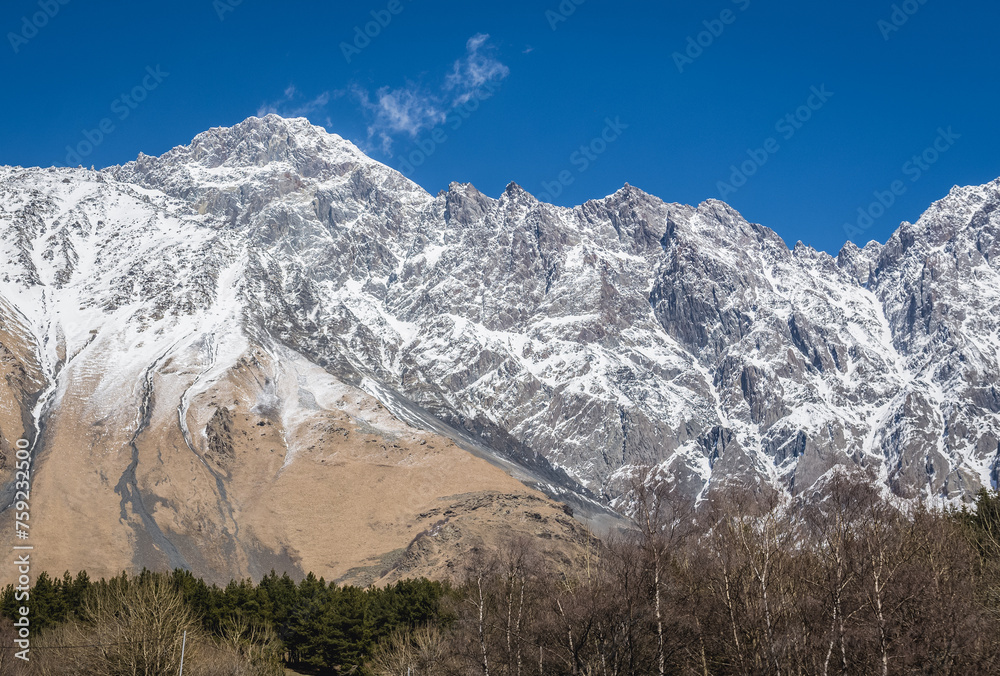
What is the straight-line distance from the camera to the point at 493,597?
56594mm

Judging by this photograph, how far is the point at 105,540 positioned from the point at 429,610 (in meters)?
107

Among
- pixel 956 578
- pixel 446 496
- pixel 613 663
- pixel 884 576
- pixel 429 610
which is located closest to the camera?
pixel 884 576

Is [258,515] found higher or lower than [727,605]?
higher

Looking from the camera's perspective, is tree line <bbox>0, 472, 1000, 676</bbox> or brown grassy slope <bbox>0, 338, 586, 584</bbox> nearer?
tree line <bbox>0, 472, 1000, 676</bbox>

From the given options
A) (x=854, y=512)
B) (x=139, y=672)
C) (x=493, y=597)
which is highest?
(x=854, y=512)

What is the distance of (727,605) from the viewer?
3834cm

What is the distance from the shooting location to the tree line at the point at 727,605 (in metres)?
34.2

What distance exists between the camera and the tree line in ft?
112

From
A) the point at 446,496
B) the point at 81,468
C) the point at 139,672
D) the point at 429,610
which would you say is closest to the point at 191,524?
the point at 81,468

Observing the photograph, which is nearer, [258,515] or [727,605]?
[727,605]

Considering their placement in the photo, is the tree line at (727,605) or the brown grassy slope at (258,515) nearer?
the tree line at (727,605)

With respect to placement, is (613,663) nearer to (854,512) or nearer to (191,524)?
(854,512)

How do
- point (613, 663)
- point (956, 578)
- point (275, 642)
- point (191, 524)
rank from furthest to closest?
point (191, 524) < point (275, 642) < point (613, 663) < point (956, 578)

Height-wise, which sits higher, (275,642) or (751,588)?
(751,588)
